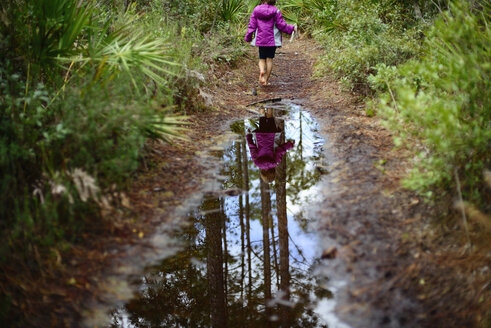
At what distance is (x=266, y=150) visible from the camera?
5.89 meters

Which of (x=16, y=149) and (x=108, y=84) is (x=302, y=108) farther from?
(x=16, y=149)

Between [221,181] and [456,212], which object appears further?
[221,181]

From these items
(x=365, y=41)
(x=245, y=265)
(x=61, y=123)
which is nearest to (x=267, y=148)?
(x=245, y=265)

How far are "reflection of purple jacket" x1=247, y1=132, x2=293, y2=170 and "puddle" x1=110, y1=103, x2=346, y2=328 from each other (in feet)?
0.49

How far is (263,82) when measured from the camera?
9430 mm

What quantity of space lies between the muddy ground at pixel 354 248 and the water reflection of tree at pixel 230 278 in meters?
0.22

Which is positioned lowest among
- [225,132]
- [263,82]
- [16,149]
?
[16,149]

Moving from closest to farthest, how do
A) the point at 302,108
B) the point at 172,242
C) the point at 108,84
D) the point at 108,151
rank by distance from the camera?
the point at 172,242 → the point at 108,151 → the point at 108,84 → the point at 302,108

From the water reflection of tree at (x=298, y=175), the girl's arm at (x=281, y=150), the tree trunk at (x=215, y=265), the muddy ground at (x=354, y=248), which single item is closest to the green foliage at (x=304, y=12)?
the girl's arm at (x=281, y=150)

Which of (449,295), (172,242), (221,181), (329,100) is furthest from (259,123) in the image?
(449,295)

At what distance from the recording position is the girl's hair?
16.6 feet

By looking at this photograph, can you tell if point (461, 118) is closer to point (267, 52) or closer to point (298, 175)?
point (298, 175)

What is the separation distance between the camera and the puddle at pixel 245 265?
299 cm

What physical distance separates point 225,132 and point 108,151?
273cm
